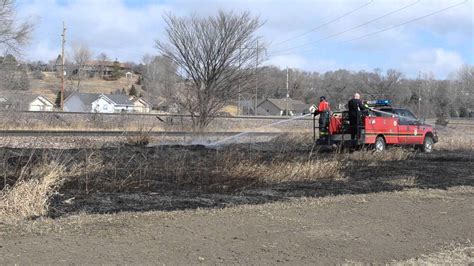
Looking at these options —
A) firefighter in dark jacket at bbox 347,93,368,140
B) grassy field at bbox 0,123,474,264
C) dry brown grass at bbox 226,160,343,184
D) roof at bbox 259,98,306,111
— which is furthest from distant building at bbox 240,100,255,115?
grassy field at bbox 0,123,474,264

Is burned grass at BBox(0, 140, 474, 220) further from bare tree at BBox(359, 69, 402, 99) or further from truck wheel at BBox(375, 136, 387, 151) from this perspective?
bare tree at BBox(359, 69, 402, 99)

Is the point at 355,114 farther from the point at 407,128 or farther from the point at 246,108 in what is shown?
the point at 246,108

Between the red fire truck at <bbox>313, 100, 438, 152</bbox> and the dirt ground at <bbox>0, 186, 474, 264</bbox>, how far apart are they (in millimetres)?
10608

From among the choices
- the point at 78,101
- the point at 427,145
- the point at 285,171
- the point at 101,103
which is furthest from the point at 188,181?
the point at 78,101

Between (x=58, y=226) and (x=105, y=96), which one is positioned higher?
(x=105, y=96)

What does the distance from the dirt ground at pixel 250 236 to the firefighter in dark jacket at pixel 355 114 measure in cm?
1040

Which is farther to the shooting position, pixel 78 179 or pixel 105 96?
pixel 105 96

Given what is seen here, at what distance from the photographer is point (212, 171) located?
1145 centimetres

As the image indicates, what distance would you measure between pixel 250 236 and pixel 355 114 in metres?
13.4

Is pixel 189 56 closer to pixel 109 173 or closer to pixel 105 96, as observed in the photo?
pixel 109 173

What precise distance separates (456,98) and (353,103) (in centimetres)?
10255

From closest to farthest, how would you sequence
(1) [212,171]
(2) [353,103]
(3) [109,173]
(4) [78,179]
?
(4) [78,179]
(3) [109,173]
(1) [212,171]
(2) [353,103]

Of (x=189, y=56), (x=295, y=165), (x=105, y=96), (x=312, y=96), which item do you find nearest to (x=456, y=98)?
(x=312, y=96)

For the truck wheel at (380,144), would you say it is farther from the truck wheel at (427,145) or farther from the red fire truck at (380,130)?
the truck wheel at (427,145)
